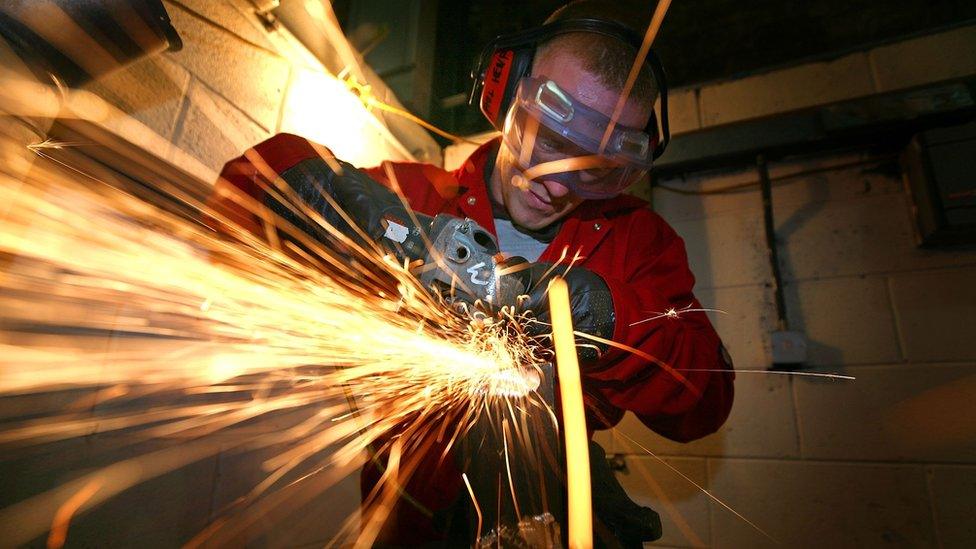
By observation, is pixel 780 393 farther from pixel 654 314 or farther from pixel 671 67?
pixel 671 67

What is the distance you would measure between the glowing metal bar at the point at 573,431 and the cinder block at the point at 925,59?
247 cm

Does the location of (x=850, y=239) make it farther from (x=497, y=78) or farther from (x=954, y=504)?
(x=497, y=78)

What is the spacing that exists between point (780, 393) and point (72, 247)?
2588mm

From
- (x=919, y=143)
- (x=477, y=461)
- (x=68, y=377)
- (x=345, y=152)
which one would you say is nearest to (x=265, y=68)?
(x=345, y=152)

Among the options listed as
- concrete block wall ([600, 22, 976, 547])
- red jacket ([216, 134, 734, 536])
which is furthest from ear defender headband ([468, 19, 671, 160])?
concrete block wall ([600, 22, 976, 547])

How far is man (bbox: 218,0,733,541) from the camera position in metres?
1.05

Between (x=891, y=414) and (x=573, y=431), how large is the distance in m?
1.87

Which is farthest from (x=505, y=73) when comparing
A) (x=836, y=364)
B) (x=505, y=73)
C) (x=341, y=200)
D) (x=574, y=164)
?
(x=836, y=364)

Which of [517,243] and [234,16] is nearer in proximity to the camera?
[234,16]

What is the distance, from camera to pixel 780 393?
2.00m

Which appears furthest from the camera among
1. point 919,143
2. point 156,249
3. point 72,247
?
point 919,143

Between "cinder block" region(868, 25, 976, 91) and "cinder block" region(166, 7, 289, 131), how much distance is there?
2.88m

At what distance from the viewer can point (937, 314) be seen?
6.15ft

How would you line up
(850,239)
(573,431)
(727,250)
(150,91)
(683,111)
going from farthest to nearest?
(683,111) → (727,250) → (850,239) → (150,91) → (573,431)
